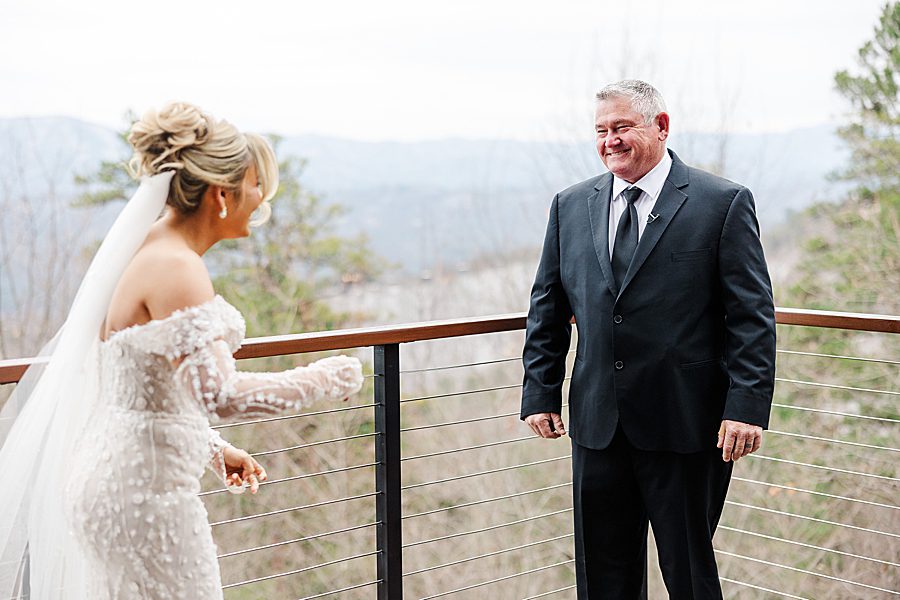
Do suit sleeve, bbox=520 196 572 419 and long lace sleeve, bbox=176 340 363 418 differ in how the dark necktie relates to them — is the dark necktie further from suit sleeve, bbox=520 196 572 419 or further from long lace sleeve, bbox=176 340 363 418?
long lace sleeve, bbox=176 340 363 418

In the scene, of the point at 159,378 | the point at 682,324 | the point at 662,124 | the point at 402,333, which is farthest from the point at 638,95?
the point at 159,378

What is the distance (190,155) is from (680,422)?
4.74ft

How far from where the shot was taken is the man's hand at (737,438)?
256 centimetres

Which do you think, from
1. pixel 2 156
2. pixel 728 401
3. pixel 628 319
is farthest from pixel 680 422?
pixel 2 156

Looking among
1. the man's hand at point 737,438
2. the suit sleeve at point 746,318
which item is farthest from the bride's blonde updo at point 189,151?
the man's hand at point 737,438

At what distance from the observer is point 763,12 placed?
10.3m

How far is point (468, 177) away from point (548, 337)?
8764 millimetres

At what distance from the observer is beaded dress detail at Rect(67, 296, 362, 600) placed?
6.17ft

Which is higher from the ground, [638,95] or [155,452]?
[638,95]

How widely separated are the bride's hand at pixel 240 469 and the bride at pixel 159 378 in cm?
21

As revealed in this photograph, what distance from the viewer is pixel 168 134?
1902 mm

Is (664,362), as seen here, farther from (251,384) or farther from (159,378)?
(159,378)

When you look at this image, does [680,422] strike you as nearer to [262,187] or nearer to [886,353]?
[262,187]

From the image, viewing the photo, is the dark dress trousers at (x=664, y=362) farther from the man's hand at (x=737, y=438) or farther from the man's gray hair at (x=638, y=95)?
the man's gray hair at (x=638, y=95)
